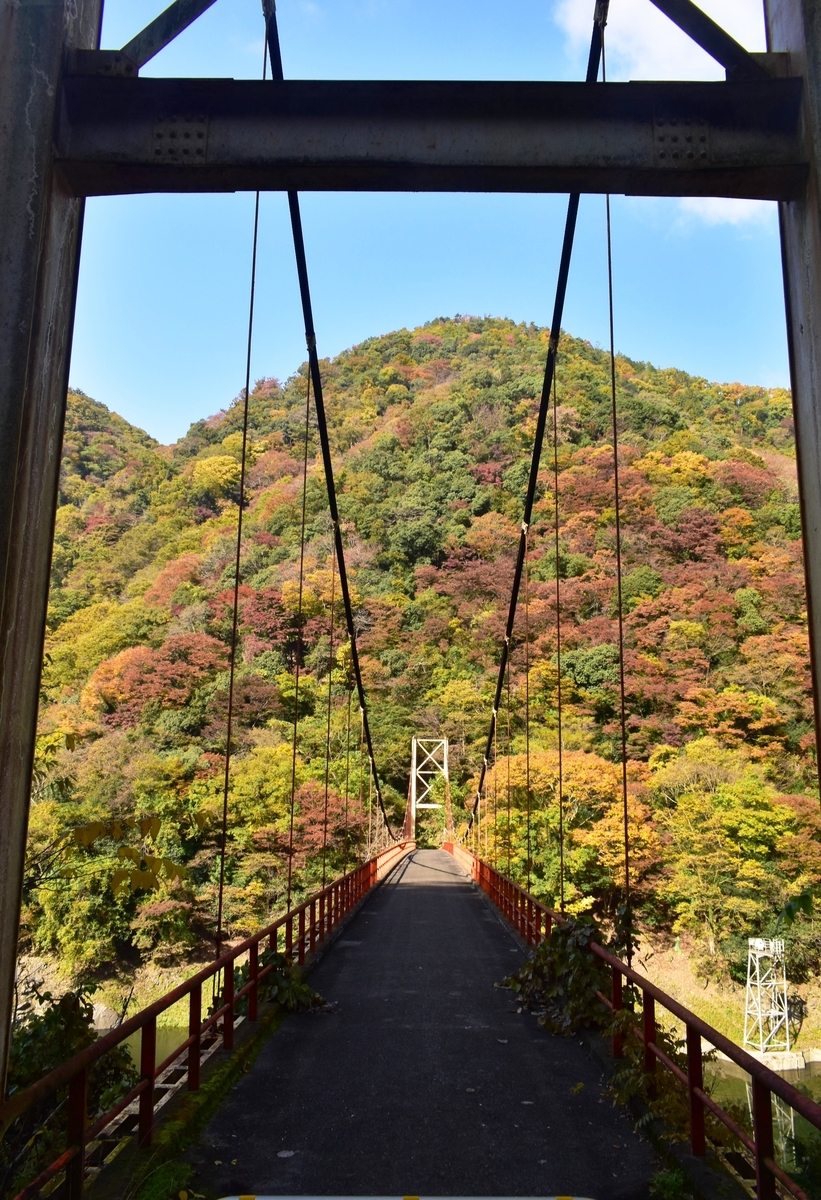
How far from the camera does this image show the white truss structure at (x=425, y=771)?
50312 millimetres

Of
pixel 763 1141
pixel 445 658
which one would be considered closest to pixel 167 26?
pixel 763 1141

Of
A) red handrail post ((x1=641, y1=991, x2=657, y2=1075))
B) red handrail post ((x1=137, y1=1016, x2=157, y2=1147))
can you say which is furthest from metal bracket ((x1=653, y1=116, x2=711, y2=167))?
red handrail post ((x1=137, y1=1016, x2=157, y2=1147))

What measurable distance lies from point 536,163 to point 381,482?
63.3 meters

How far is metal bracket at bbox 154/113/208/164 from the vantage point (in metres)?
3.83

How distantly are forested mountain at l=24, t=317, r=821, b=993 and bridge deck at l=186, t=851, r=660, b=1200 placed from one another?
1.75 metres

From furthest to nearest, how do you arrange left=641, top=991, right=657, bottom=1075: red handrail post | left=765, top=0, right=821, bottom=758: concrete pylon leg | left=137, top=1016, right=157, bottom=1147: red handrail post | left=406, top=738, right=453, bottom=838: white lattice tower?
left=406, top=738, right=453, bottom=838: white lattice tower → left=641, top=991, right=657, bottom=1075: red handrail post → left=137, top=1016, right=157, bottom=1147: red handrail post → left=765, top=0, right=821, bottom=758: concrete pylon leg

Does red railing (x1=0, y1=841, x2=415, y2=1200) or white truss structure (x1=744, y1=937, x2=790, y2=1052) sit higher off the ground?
red railing (x1=0, y1=841, x2=415, y2=1200)

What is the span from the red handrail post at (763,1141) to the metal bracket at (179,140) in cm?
434

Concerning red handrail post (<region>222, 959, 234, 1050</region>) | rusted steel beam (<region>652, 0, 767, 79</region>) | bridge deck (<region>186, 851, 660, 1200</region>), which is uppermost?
rusted steel beam (<region>652, 0, 767, 79</region>)

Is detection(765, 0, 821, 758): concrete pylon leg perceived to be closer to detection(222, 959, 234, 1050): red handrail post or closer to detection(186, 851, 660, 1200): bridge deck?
detection(186, 851, 660, 1200): bridge deck

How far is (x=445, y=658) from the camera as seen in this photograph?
50.9 m

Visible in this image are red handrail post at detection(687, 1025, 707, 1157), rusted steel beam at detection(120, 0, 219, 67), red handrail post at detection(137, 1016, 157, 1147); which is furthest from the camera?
red handrail post at detection(137, 1016, 157, 1147)

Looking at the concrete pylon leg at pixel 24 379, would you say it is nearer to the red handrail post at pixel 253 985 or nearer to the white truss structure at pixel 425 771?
the red handrail post at pixel 253 985

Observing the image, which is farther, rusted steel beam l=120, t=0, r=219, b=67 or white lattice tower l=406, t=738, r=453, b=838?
white lattice tower l=406, t=738, r=453, b=838
